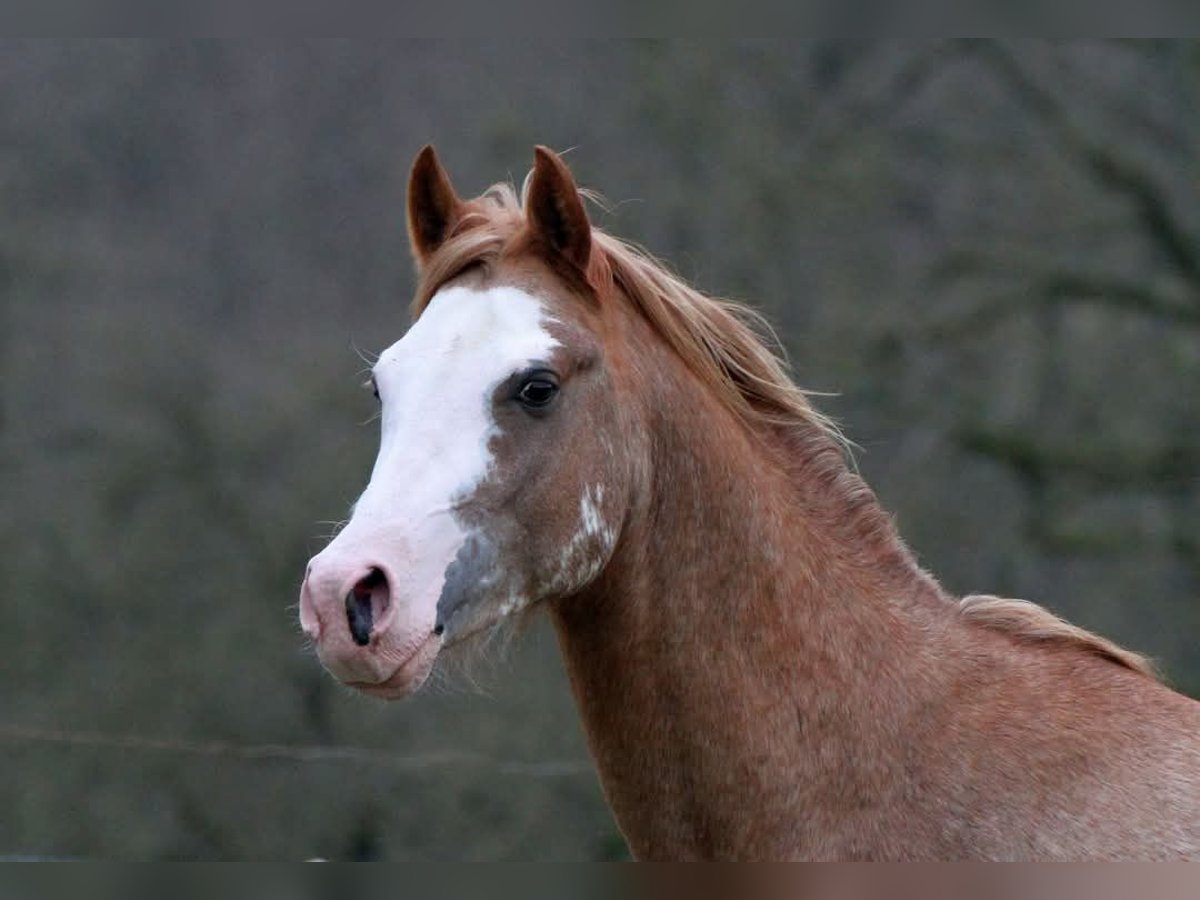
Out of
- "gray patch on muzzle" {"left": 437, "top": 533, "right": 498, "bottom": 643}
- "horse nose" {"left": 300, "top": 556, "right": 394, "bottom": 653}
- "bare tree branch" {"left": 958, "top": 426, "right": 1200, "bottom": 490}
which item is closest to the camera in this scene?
"horse nose" {"left": 300, "top": 556, "right": 394, "bottom": 653}

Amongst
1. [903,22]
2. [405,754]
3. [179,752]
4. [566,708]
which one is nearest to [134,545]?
[179,752]

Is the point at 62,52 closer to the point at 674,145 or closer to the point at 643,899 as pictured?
the point at 674,145

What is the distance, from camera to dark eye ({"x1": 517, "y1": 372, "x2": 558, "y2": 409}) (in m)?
2.15

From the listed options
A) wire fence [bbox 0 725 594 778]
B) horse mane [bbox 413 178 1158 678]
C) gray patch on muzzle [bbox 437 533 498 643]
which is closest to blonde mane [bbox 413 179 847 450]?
horse mane [bbox 413 178 1158 678]

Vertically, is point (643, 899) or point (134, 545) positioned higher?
point (134, 545)

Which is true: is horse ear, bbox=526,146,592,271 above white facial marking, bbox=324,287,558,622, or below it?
above

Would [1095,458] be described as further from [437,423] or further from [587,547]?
[437,423]

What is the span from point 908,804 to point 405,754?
3.47 meters

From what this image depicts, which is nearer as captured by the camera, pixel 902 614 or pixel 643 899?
pixel 643 899

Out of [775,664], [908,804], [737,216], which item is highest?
[737,216]

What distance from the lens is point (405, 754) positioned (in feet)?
17.7

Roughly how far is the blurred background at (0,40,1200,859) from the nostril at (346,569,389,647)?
3.40 metres

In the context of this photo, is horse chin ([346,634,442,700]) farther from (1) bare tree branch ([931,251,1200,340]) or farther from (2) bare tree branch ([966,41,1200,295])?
(2) bare tree branch ([966,41,1200,295])

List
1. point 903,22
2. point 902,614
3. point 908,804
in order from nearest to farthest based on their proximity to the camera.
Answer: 1. point 908,804
2. point 902,614
3. point 903,22
